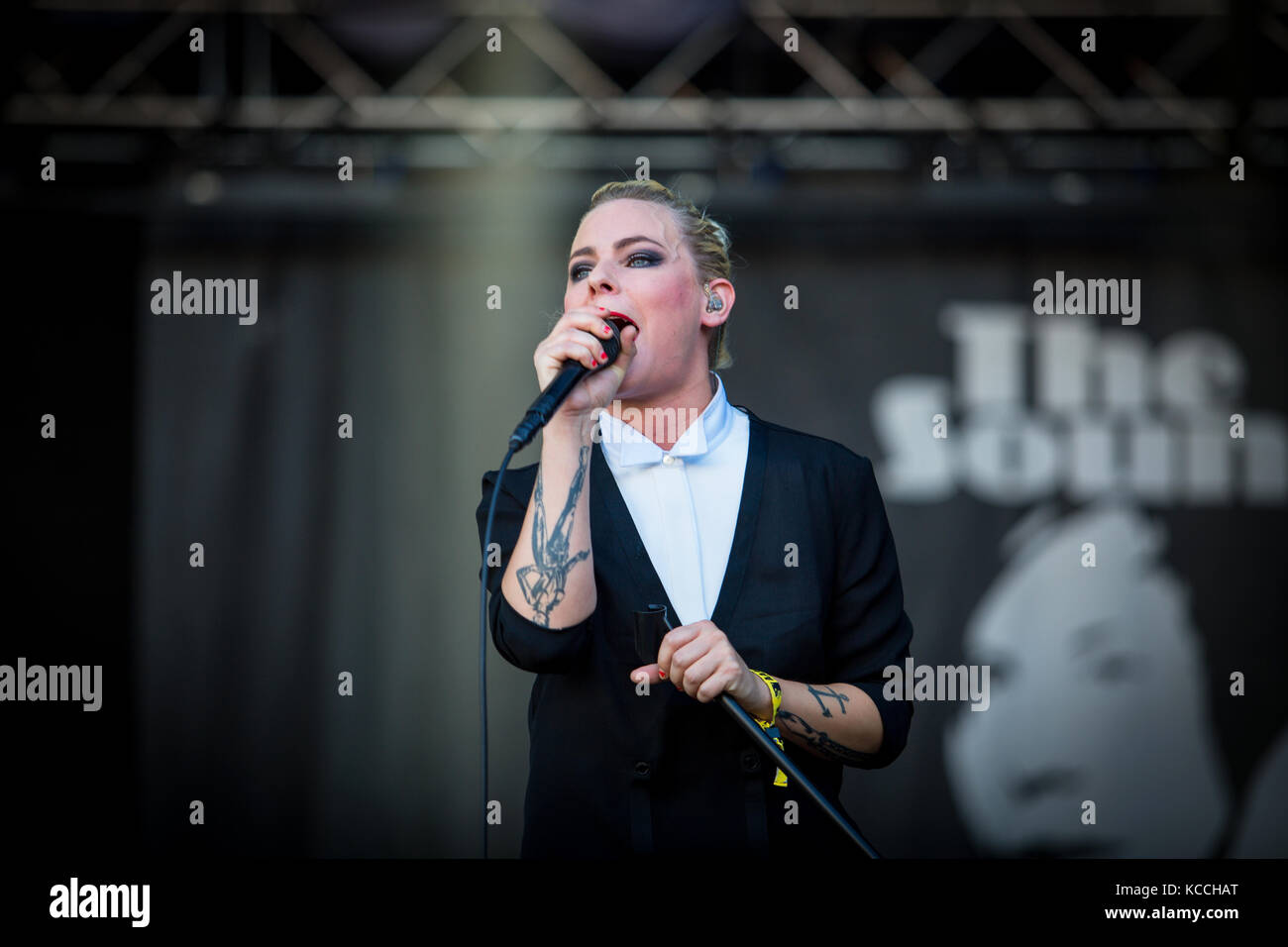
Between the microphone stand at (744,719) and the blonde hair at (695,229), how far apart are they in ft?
2.10

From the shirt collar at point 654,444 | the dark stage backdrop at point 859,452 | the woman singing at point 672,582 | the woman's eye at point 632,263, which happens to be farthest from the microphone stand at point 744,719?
the dark stage backdrop at point 859,452

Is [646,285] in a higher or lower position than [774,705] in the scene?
higher

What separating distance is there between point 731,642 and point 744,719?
0.98 feet

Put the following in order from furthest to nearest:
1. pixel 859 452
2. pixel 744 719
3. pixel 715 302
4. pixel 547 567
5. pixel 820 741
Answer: pixel 859 452 < pixel 715 302 < pixel 820 741 < pixel 547 567 < pixel 744 719

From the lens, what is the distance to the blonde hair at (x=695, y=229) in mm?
1720

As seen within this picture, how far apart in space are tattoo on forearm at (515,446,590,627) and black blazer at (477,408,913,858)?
1.3 inches

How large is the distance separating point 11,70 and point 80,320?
A: 74 centimetres

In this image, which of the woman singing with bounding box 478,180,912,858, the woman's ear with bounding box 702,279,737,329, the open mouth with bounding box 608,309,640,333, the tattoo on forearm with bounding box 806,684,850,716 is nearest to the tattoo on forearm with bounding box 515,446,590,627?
the woman singing with bounding box 478,180,912,858

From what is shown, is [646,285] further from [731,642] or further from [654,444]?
[731,642]

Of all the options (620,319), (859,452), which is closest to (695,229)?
A: (620,319)

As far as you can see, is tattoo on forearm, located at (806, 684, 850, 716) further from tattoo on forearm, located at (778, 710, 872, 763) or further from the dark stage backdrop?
the dark stage backdrop

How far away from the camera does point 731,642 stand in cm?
149

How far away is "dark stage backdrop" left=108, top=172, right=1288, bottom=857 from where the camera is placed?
123 inches

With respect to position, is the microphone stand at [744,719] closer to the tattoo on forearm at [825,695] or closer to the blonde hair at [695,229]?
the tattoo on forearm at [825,695]
